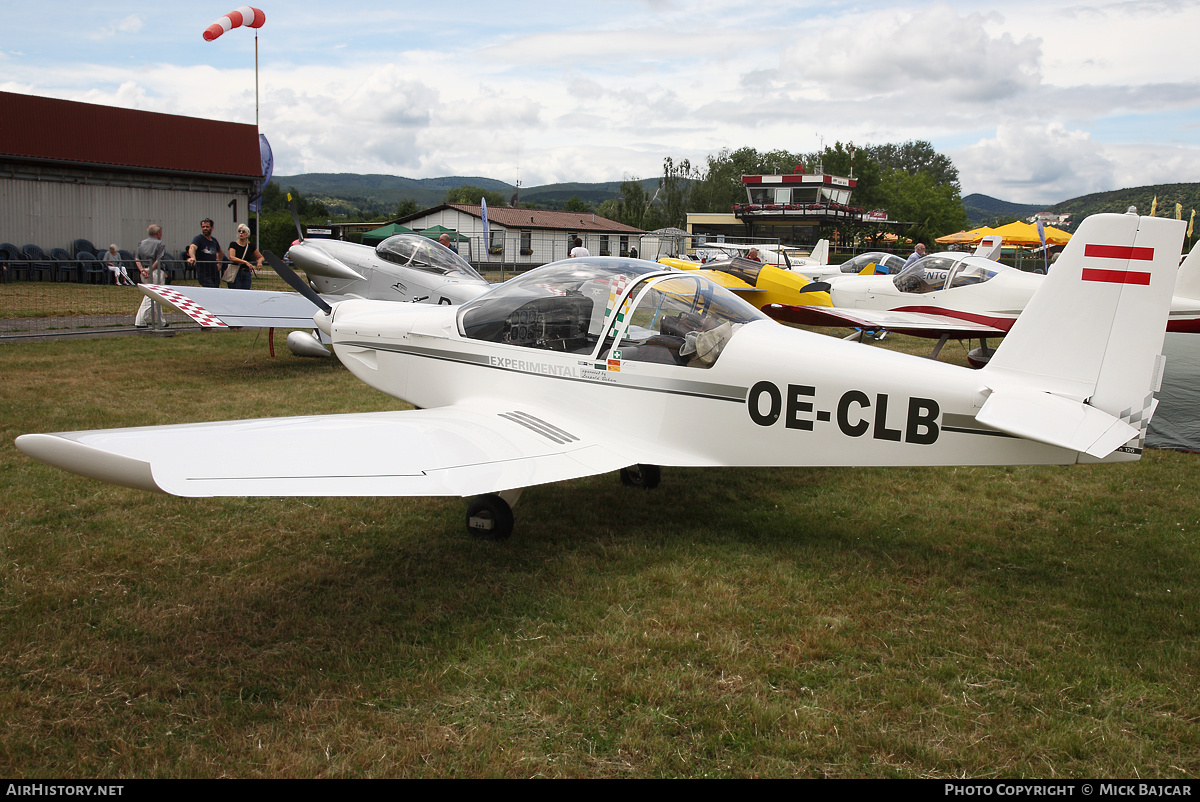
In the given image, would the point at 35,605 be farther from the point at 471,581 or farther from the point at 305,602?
the point at 471,581

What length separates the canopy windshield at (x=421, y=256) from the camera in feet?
37.5

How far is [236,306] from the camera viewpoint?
9.82 metres

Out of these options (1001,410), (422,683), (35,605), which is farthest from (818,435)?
(35,605)

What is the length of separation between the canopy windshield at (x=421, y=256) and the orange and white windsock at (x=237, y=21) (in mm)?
13359

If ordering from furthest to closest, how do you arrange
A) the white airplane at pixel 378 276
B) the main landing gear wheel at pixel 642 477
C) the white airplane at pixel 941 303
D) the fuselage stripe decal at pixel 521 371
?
the white airplane at pixel 941 303, the white airplane at pixel 378 276, the main landing gear wheel at pixel 642 477, the fuselage stripe decal at pixel 521 371

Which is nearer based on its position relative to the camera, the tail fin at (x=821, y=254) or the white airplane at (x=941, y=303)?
the white airplane at (x=941, y=303)

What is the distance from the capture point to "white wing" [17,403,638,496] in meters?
2.86

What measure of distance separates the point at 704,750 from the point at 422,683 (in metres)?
1.20

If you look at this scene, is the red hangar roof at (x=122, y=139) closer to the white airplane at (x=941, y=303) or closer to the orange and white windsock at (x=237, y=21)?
the orange and white windsock at (x=237, y=21)

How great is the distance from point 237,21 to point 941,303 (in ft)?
68.8

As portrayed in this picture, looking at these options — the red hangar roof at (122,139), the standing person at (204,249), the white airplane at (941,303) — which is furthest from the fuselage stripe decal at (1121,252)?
the red hangar roof at (122,139)

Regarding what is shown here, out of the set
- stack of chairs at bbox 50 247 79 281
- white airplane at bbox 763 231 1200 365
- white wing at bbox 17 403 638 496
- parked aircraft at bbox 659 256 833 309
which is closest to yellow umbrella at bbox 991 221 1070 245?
white airplane at bbox 763 231 1200 365

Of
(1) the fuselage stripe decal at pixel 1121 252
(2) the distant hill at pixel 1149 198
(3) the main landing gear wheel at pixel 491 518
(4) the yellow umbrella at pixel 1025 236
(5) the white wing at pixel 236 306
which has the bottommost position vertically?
(3) the main landing gear wheel at pixel 491 518

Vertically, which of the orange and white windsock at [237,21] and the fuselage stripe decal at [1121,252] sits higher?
the orange and white windsock at [237,21]
